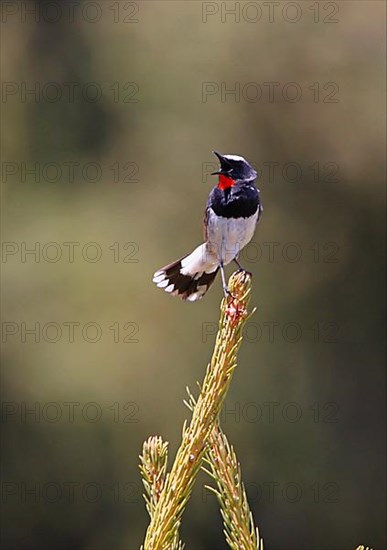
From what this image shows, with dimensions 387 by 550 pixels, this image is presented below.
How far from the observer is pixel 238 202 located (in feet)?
6.86

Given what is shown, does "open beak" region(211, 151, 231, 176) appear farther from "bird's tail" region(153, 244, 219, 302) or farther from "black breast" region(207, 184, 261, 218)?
"bird's tail" region(153, 244, 219, 302)

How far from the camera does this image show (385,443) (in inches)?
272

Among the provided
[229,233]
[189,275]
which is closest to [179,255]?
[189,275]

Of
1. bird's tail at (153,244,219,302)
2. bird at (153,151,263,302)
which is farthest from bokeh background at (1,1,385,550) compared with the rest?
bird at (153,151,263,302)

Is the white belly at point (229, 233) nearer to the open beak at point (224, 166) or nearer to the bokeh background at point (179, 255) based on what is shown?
the open beak at point (224, 166)

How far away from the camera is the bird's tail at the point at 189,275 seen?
7.36 ft

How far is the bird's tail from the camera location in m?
2.24

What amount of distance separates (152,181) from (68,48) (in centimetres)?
141

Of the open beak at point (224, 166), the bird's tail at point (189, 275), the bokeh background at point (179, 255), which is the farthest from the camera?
the bokeh background at point (179, 255)

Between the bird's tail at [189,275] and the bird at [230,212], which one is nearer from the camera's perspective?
the bird at [230,212]

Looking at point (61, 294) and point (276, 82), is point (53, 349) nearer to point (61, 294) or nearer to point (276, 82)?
point (61, 294)

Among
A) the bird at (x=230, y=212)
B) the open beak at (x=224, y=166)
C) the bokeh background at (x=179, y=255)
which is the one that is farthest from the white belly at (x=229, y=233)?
the bokeh background at (x=179, y=255)

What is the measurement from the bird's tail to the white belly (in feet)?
0.30

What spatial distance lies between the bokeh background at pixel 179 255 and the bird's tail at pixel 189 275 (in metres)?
4.17
